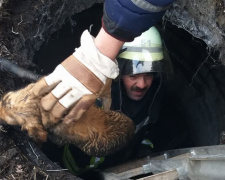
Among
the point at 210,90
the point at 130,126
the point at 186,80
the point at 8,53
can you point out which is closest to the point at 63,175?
the point at 130,126

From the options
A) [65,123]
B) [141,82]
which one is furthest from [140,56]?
[65,123]

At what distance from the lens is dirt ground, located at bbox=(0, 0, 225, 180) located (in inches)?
108

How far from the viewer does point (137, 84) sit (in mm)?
3947

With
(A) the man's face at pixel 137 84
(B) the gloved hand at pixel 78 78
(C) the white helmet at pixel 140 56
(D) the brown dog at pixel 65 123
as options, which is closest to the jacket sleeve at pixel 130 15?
(B) the gloved hand at pixel 78 78

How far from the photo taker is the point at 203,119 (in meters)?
4.74

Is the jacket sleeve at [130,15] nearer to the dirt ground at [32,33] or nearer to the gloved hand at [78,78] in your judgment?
the gloved hand at [78,78]

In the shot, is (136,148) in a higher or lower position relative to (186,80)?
lower

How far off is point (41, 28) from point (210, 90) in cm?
211

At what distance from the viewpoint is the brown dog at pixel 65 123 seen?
243 centimetres

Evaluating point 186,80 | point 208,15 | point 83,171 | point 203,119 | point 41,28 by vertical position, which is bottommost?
point 83,171

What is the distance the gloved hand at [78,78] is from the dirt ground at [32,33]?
0.66 m

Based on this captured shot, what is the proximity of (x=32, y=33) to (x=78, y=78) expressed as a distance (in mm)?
1341

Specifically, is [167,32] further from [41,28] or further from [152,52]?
[41,28]

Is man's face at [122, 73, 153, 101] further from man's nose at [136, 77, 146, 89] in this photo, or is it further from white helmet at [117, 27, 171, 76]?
white helmet at [117, 27, 171, 76]
